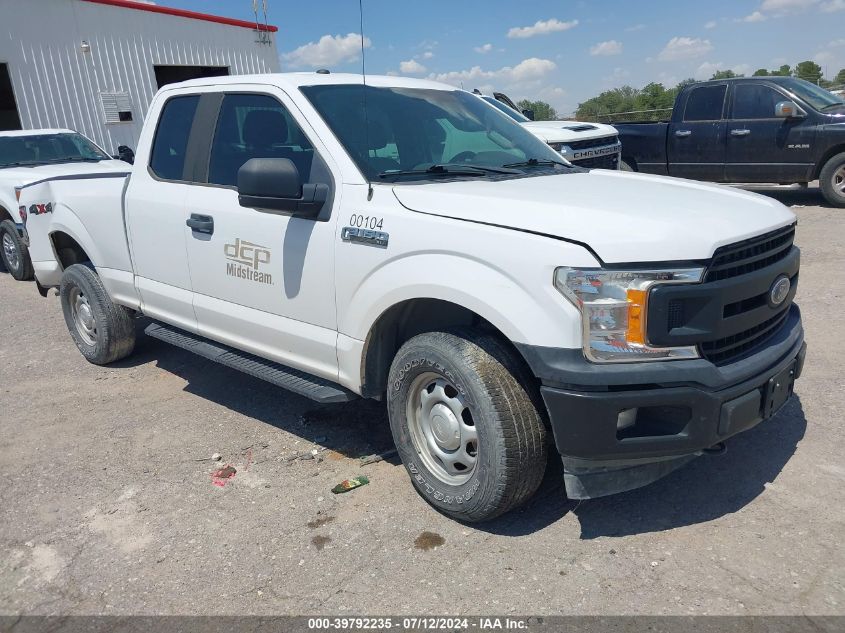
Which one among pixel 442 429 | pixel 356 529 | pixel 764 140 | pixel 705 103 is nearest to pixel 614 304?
pixel 442 429

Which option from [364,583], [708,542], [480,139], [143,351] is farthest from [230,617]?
[143,351]

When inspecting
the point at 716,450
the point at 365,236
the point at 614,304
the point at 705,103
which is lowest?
the point at 716,450

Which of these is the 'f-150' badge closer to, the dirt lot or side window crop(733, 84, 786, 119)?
the dirt lot

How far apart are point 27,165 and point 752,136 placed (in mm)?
10530

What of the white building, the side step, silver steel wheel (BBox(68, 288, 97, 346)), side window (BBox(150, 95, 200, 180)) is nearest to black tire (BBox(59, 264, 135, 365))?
silver steel wheel (BBox(68, 288, 97, 346))

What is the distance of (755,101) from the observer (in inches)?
430

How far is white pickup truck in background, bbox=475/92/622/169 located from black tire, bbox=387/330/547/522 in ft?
21.1

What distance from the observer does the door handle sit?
13.6 ft

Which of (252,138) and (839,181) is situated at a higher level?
(252,138)

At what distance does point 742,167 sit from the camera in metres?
11.1

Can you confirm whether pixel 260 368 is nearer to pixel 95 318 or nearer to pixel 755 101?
pixel 95 318

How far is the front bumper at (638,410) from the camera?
271 cm

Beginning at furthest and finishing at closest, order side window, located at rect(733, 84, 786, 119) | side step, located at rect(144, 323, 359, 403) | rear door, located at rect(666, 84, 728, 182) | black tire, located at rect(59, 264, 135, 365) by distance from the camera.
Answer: rear door, located at rect(666, 84, 728, 182)
side window, located at rect(733, 84, 786, 119)
black tire, located at rect(59, 264, 135, 365)
side step, located at rect(144, 323, 359, 403)

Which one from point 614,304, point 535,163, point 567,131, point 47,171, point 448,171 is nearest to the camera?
point 614,304
